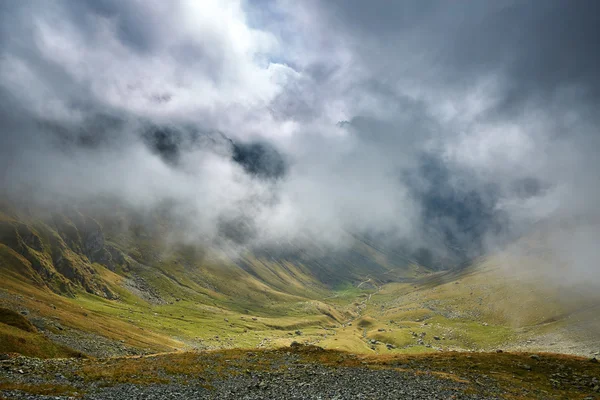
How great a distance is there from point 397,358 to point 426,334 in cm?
16039

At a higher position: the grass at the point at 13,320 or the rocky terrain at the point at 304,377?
the rocky terrain at the point at 304,377

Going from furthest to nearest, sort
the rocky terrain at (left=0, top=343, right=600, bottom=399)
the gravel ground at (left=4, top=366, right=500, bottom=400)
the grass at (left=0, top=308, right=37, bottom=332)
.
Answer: the grass at (left=0, top=308, right=37, bottom=332) < the rocky terrain at (left=0, top=343, right=600, bottom=399) < the gravel ground at (left=4, top=366, right=500, bottom=400)

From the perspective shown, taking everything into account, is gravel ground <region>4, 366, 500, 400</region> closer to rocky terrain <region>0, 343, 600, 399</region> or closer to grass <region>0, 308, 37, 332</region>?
rocky terrain <region>0, 343, 600, 399</region>

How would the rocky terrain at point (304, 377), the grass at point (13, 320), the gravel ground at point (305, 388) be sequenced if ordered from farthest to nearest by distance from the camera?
1. the grass at point (13, 320)
2. the rocky terrain at point (304, 377)
3. the gravel ground at point (305, 388)

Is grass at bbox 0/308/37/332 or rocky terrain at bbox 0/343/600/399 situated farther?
grass at bbox 0/308/37/332

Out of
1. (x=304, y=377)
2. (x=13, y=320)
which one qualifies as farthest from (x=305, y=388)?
(x=13, y=320)

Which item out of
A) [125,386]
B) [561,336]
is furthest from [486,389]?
[561,336]

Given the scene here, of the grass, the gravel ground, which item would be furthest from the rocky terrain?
the grass

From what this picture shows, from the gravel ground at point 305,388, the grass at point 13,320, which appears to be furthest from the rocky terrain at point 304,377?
the grass at point 13,320

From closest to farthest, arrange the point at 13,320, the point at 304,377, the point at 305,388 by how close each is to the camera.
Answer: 1. the point at 305,388
2. the point at 304,377
3. the point at 13,320

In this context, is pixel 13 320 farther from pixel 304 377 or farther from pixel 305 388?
pixel 305 388

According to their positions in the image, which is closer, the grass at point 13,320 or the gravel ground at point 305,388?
the gravel ground at point 305,388

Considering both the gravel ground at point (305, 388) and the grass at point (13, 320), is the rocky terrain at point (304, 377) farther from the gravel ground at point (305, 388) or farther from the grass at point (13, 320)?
the grass at point (13, 320)

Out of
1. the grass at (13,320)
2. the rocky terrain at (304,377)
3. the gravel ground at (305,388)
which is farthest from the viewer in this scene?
the grass at (13,320)
